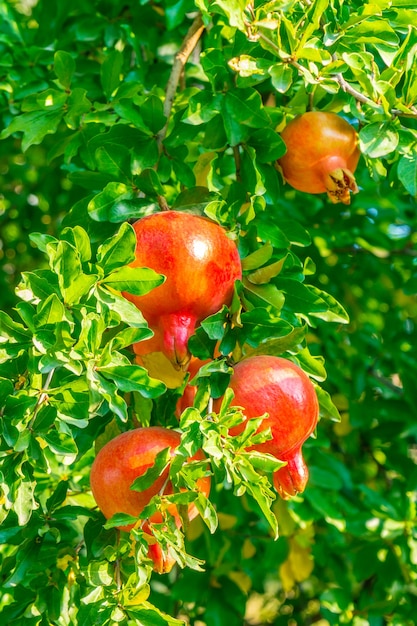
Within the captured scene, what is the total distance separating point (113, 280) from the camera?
943 millimetres

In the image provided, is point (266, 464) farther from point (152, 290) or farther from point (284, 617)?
point (284, 617)

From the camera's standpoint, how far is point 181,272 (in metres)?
0.94

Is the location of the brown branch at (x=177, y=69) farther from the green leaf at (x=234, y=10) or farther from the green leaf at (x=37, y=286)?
the green leaf at (x=37, y=286)

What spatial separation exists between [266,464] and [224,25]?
0.77 metres

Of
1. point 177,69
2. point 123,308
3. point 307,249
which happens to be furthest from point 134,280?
point 307,249

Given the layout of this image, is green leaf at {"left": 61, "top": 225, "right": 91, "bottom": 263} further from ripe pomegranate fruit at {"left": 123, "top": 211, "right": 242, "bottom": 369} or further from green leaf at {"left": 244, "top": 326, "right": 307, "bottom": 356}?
Result: green leaf at {"left": 244, "top": 326, "right": 307, "bottom": 356}

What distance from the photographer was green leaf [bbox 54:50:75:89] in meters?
1.38

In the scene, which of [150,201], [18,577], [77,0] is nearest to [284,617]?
[18,577]

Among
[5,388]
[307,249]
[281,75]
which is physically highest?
[281,75]

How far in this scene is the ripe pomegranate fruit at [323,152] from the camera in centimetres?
119

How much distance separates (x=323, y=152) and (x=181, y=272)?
36cm

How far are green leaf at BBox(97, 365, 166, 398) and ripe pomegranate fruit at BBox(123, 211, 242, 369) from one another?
65 mm

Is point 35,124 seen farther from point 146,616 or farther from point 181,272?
point 146,616

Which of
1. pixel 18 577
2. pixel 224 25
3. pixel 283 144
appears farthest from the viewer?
pixel 224 25
